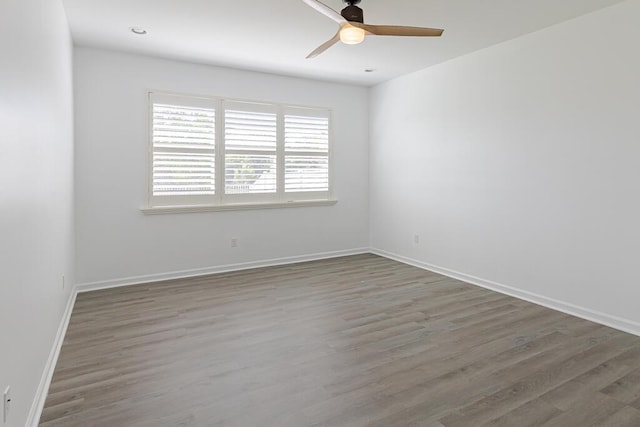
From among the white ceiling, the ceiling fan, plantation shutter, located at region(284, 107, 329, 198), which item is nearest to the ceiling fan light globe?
the ceiling fan

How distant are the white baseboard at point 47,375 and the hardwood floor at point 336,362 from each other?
47 millimetres

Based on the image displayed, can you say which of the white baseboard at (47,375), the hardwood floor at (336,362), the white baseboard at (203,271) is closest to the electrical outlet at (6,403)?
the white baseboard at (47,375)

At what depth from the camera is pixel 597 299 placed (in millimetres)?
3309

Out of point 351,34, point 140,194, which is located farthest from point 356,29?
point 140,194

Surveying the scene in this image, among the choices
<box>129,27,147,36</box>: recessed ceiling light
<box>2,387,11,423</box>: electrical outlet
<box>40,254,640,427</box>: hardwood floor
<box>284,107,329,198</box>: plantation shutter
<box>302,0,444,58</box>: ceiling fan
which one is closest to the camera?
<box>2,387,11,423</box>: electrical outlet

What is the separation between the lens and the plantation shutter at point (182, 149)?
450 centimetres

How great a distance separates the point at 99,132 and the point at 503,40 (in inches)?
172

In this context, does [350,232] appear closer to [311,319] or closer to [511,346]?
[311,319]

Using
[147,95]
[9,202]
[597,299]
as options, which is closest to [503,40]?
[597,299]

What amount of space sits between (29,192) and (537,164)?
13.1 feet

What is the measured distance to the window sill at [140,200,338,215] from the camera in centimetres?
452

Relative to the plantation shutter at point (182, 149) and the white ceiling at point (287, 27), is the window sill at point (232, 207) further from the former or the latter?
the white ceiling at point (287, 27)

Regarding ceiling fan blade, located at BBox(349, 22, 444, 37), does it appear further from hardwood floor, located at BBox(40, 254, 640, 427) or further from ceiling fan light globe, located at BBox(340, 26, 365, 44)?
hardwood floor, located at BBox(40, 254, 640, 427)

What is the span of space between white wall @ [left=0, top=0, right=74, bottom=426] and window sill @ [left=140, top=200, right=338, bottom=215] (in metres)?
1.49
